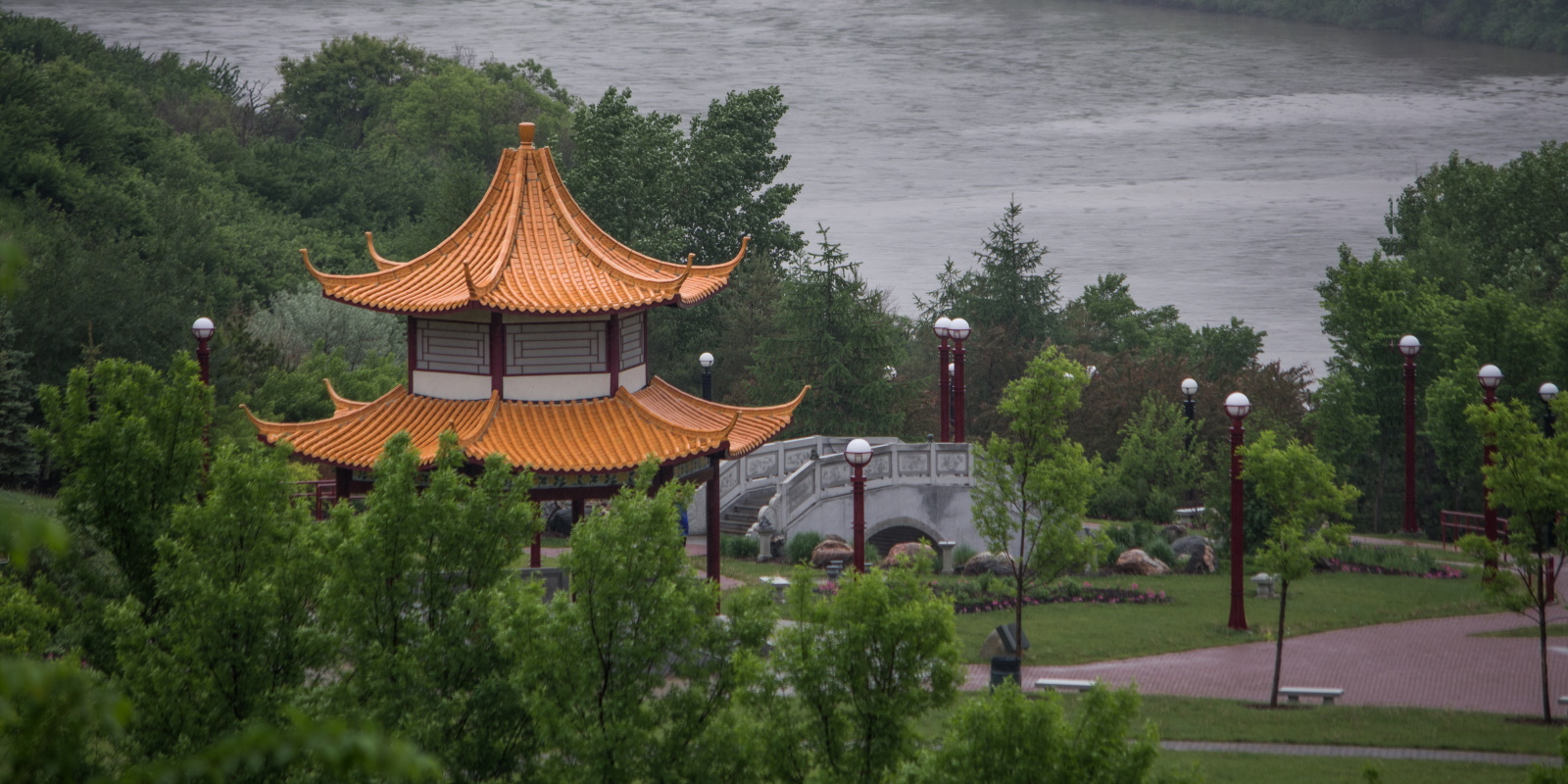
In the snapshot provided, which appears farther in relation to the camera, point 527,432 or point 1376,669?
point 1376,669

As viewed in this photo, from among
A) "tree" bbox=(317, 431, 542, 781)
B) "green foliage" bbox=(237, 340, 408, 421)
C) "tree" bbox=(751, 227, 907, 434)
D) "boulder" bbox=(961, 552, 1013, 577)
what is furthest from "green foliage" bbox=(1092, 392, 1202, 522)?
"tree" bbox=(317, 431, 542, 781)

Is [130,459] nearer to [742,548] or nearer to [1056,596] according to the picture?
[1056,596]

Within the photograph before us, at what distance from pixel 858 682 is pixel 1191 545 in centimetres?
2177

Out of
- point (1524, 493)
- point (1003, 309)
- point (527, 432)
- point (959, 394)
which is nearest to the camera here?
point (1524, 493)

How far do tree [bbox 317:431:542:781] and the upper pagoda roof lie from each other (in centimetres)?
725

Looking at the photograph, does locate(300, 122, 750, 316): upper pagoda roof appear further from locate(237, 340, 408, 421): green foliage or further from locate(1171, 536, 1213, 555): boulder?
locate(1171, 536, 1213, 555): boulder

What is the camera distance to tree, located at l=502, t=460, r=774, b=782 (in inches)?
490

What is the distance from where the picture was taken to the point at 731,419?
22922 millimetres

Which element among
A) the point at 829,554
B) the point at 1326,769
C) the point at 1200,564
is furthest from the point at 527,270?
the point at 1200,564

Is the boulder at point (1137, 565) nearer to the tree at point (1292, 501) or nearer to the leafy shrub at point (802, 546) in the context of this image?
the leafy shrub at point (802, 546)

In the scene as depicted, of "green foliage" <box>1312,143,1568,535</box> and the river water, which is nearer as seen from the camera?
"green foliage" <box>1312,143,1568,535</box>

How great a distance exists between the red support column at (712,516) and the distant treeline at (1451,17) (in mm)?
90192

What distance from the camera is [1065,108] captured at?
117062 millimetres

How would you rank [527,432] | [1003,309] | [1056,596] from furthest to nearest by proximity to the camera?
1. [1003,309]
2. [1056,596]
3. [527,432]
